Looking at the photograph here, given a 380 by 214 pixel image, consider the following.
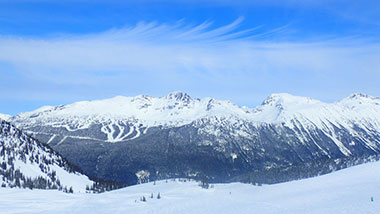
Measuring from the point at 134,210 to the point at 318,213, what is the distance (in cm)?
4080

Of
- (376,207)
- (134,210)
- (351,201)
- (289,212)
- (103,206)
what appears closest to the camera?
(376,207)

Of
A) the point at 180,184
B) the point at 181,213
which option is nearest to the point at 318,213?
the point at 181,213

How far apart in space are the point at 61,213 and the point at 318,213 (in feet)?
171

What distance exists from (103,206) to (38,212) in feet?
61.5

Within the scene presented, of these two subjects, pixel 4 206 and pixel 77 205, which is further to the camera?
pixel 77 205

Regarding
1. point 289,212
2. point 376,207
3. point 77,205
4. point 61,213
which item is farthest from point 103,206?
point 376,207

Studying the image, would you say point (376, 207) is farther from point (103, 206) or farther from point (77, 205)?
point (77, 205)

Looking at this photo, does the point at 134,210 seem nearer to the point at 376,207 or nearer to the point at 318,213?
the point at 318,213

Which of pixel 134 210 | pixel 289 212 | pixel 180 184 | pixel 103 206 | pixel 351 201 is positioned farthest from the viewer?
pixel 180 184

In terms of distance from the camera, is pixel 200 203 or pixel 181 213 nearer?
pixel 181 213

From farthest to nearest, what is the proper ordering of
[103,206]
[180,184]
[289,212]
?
[180,184], [103,206], [289,212]

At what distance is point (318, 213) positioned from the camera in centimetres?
6725

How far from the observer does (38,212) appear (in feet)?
259

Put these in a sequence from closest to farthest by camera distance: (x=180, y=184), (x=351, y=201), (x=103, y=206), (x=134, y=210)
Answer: (x=351, y=201)
(x=134, y=210)
(x=103, y=206)
(x=180, y=184)
